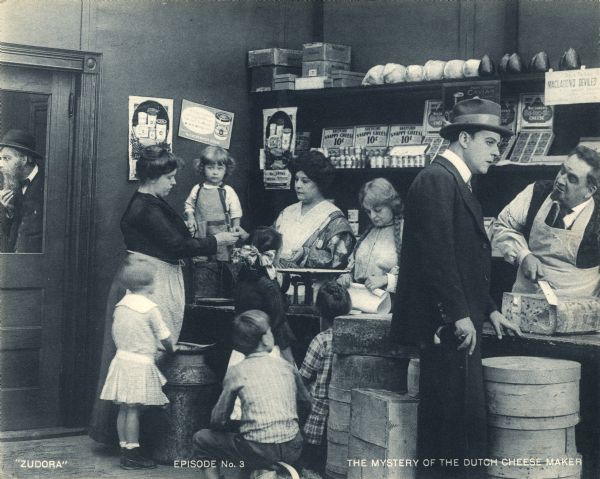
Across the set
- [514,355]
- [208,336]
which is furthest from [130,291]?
[514,355]

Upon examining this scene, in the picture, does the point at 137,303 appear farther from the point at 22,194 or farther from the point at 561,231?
the point at 561,231

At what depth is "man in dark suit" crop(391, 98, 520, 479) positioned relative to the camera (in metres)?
4.07

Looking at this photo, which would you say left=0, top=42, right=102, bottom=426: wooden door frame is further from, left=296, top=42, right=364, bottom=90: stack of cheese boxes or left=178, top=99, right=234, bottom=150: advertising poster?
left=296, top=42, right=364, bottom=90: stack of cheese boxes

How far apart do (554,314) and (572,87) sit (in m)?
1.60

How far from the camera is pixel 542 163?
5676 millimetres

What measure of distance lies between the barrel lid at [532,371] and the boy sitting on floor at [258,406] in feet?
3.08

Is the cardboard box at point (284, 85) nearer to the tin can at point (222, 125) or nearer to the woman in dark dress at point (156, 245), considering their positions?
the tin can at point (222, 125)

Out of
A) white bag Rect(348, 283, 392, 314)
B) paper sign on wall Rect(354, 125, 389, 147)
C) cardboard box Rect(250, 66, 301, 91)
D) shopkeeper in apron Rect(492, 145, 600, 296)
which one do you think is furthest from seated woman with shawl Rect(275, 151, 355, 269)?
shopkeeper in apron Rect(492, 145, 600, 296)

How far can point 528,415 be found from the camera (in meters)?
4.21

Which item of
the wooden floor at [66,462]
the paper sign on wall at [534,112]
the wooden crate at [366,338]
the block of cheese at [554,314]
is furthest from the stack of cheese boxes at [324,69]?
the wooden floor at [66,462]

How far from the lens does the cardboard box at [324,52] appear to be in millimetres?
6707

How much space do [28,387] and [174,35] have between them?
96.6 inches

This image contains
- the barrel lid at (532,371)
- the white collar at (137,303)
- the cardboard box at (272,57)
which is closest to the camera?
the barrel lid at (532,371)

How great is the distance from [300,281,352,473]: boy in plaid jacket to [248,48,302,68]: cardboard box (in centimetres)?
222
